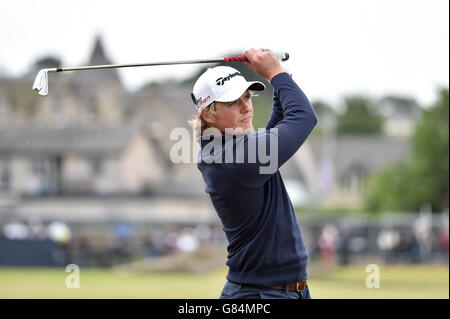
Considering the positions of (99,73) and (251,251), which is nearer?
(251,251)

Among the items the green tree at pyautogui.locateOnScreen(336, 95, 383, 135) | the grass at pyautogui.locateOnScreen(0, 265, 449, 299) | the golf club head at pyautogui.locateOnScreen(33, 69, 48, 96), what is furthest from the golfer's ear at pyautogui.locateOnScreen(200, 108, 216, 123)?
the green tree at pyautogui.locateOnScreen(336, 95, 383, 135)

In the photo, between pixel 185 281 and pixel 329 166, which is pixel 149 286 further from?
pixel 329 166

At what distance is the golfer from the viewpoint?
4.82 meters

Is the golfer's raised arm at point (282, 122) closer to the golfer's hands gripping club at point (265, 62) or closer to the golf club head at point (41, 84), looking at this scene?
the golfer's hands gripping club at point (265, 62)

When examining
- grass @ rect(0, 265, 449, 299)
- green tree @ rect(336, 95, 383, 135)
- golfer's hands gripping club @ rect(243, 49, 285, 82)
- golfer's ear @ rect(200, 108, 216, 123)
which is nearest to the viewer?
golfer's hands gripping club @ rect(243, 49, 285, 82)

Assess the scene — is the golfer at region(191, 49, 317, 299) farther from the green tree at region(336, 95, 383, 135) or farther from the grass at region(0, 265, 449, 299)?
the green tree at region(336, 95, 383, 135)

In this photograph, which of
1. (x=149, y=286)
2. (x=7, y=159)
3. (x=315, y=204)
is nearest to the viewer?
(x=149, y=286)

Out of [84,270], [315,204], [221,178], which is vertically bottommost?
[221,178]

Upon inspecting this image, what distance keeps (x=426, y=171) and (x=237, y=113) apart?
123 feet

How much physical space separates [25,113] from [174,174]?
12.6 m

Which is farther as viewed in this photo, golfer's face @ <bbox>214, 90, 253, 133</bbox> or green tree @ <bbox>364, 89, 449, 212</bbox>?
green tree @ <bbox>364, 89, 449, 212</bbox>

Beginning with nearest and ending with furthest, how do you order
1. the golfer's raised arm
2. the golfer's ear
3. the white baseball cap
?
1. the golfer's raised arm
2. the white baseball cap
3. the golfer's ear
